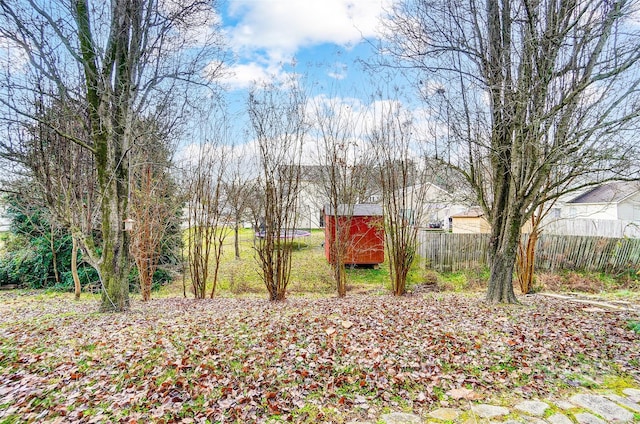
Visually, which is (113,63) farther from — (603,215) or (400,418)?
(603,215)

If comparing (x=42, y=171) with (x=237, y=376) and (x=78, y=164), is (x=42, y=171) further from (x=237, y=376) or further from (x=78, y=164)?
(x=237, y=376)

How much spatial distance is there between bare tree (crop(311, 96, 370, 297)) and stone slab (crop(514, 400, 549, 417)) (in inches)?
191

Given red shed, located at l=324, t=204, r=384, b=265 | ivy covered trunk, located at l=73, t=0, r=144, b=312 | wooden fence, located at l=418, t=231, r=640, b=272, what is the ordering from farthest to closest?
1. red shed, located at l=324, t=204, r=384, b=265
2. wooden fence, located at l=418, t=231, r=640, b=272
3. ivy covered trunk, located at l=73, t=0, r=144, b=312

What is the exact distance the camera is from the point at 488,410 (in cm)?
232

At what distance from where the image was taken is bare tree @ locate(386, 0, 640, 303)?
3.99 metres

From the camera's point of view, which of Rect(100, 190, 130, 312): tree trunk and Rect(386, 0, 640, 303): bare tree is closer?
Rect(386, 0, 640, 303): bare tree

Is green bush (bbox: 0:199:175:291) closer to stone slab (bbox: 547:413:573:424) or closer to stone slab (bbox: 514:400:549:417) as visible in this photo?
stone slab (bbox: 514:400:549:417)

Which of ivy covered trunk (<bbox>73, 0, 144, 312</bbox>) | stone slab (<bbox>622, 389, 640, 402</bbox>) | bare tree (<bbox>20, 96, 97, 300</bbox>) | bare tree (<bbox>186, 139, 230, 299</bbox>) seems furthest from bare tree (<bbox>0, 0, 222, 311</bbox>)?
stone slab (<bbox>622, 389, 640, 402</bbox>)

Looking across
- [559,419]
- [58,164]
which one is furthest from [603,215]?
[58,164]

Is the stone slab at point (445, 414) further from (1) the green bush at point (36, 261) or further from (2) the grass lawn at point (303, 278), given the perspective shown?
(1) the green bush at point (36, 261)

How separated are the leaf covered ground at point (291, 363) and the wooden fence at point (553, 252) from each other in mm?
7101

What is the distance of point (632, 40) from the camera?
3.91m

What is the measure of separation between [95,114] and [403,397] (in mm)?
5431

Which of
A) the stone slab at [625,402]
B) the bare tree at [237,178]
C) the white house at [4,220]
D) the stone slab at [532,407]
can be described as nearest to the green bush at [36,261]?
the white house at [4,220]
